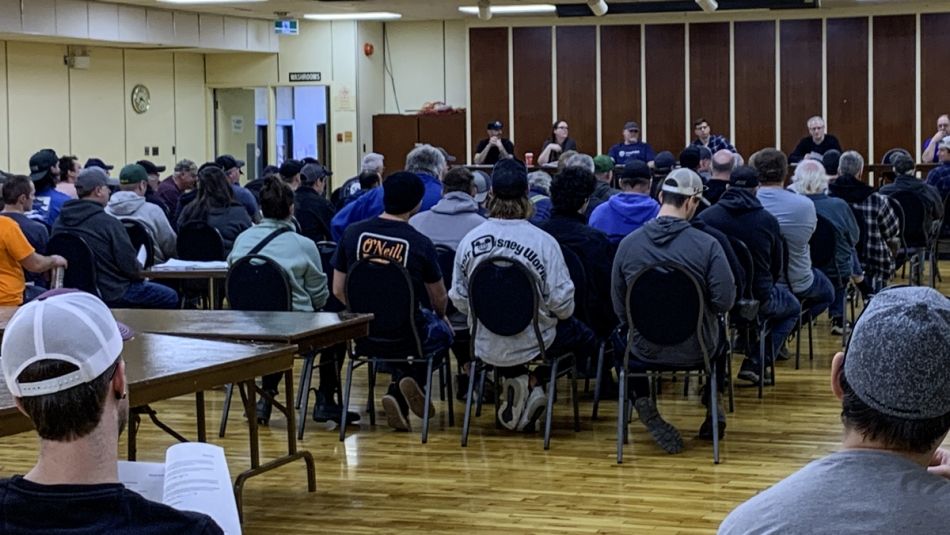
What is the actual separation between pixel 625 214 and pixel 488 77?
39.5ft

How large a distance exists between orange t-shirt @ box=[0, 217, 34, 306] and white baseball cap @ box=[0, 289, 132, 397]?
18.7ft

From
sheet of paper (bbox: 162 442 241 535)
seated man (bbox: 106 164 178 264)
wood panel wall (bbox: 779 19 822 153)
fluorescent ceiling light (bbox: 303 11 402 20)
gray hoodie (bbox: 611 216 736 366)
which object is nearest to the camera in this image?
sheet of paper (bbox: 162 442 241 535)

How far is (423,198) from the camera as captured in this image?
881 centimetres

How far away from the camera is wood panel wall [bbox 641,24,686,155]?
19219mm

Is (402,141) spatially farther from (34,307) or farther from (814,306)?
(34,307)

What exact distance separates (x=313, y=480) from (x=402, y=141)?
14.0 metres

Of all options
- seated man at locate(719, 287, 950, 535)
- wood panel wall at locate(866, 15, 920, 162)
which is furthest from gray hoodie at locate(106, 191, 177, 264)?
wood panel wall at locate(866, 15, 920, 162)

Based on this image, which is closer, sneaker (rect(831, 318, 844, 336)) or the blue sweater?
the blue sweater

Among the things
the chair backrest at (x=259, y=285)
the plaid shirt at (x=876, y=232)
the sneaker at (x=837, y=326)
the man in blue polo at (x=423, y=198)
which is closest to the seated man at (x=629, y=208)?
the man in blue polo at (x=423, y=198)

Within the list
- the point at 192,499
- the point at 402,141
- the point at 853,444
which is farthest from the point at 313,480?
the point at 402,141

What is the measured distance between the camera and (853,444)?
6.34ft

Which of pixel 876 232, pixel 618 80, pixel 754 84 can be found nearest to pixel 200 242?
pixel 876 232

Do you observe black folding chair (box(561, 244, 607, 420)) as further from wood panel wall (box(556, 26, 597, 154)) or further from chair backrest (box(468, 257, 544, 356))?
wood panel wall (box(556, 26, 597, 154))

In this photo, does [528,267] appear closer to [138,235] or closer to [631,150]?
[138,235]
